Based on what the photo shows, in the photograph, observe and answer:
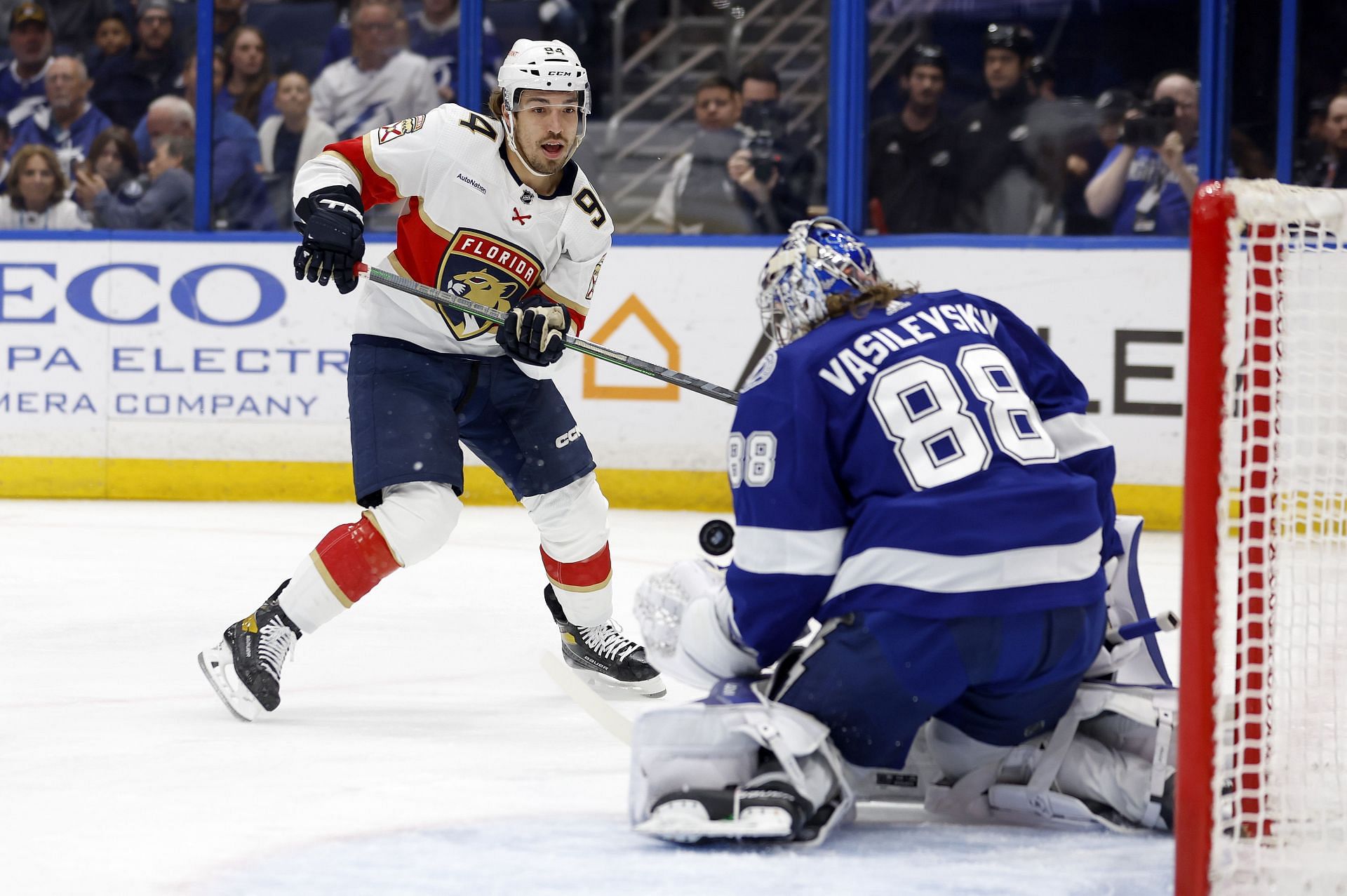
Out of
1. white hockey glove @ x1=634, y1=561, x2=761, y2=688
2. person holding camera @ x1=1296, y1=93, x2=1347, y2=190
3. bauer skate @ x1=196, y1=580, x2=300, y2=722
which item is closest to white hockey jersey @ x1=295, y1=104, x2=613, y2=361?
bauer skate @ x1=196, y1=580, x2=300, y2=722

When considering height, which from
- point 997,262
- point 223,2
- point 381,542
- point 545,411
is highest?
point 223,2

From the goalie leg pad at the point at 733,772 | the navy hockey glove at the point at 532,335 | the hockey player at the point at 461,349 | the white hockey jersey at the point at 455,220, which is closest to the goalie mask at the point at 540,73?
the hockey player at the point at 461,349

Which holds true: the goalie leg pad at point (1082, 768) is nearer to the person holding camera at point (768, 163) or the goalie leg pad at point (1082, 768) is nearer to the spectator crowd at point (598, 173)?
the spectator crowd at point (598, 173)

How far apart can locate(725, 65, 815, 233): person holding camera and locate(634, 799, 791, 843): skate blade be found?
4125 millimetres

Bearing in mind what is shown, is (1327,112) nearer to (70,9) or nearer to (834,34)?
(834,34)

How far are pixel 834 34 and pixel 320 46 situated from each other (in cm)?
190

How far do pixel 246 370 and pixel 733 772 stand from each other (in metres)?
4.27

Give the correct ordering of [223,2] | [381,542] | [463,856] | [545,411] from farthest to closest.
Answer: [223,2] < [545,411] < [381,542] < [463,856]

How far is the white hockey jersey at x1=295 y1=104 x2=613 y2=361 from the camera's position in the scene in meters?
2.93

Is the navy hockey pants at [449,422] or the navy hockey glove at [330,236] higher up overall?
the navy hockey glove at [330,236]

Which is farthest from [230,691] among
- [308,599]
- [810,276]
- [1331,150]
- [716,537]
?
[1331,150]

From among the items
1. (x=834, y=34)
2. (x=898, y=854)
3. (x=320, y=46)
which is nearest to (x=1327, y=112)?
(x=834, y=34)

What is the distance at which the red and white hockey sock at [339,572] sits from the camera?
2719 mm

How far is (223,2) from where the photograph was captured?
20.3ft
